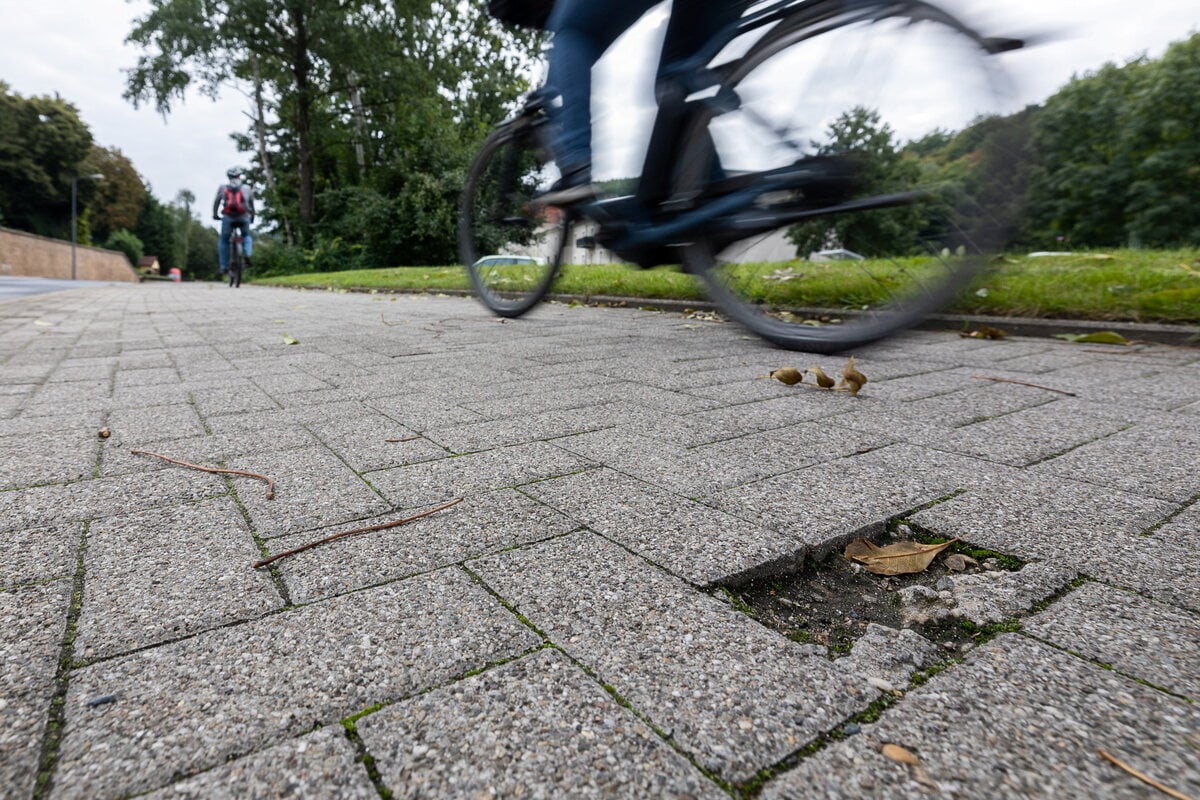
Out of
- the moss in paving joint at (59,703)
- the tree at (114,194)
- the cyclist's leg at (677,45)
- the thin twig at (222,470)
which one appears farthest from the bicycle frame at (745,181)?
the tree at (114,194)

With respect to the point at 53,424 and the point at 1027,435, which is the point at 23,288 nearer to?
the point at 53,424

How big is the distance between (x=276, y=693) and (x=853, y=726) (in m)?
0.69

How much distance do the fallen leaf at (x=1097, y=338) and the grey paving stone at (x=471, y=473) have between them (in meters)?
3.22

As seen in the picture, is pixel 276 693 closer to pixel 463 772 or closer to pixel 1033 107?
pixel 463 772

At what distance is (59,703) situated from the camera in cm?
84

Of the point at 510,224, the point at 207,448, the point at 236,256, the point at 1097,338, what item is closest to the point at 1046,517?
the point at 207,448

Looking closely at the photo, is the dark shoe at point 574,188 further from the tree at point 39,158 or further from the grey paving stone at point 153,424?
the tree at point 39,158

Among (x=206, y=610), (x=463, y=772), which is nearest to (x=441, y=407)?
(x=206, y=610)

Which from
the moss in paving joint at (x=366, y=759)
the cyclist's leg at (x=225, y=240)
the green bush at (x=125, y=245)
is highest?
the green bush at (x=125, y=245)

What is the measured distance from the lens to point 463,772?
733 millimetres

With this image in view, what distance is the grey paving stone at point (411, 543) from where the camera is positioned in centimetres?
115

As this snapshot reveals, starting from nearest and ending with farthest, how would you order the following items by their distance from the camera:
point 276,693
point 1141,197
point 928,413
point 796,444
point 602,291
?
point 276,693 → point 796,444 → point 928,413 → point 602,291 → point 1141,197

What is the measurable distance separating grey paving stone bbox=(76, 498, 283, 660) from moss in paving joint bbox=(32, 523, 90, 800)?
0.01 m

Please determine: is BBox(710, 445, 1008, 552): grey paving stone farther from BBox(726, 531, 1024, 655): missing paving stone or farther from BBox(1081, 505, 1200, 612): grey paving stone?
BBox(1081, 505, 1200, 612): grey paving stone
